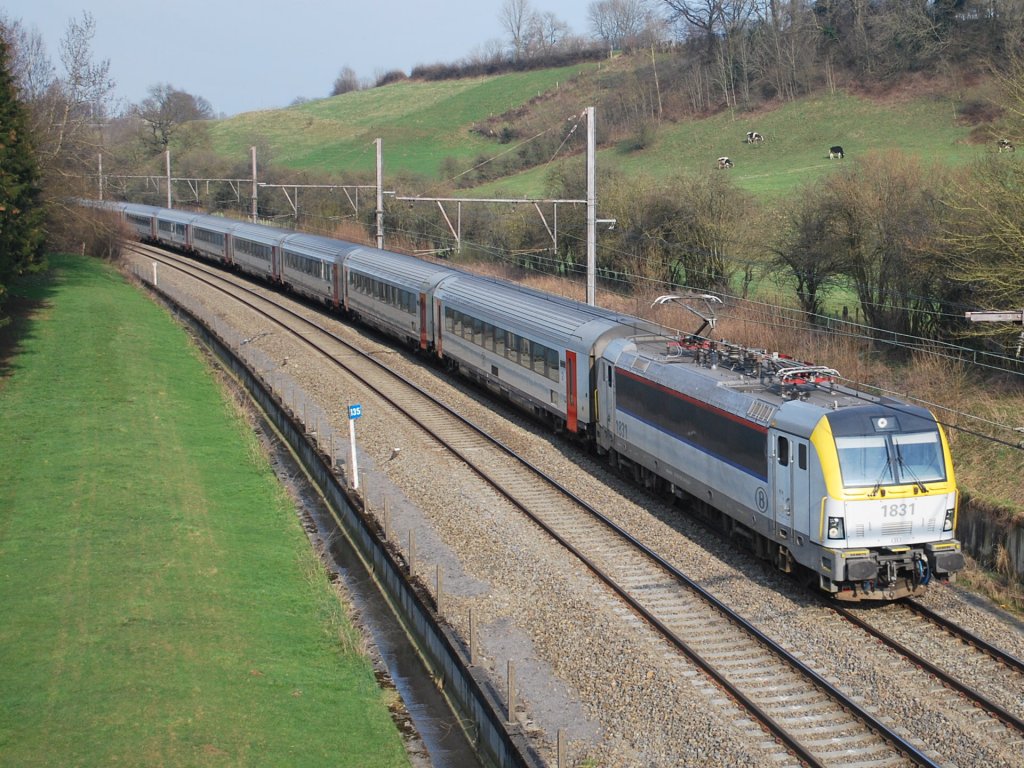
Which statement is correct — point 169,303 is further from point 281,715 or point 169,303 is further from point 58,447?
point 281,715

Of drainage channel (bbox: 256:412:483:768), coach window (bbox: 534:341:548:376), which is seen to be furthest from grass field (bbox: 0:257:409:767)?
coach window (bbox: 534:341:548:376)

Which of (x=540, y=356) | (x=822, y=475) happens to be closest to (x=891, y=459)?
(x=822, y=475)

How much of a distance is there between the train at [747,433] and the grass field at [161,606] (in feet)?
20.7

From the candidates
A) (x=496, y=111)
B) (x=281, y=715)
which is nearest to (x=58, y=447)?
(x=281, y=715)

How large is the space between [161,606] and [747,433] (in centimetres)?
913

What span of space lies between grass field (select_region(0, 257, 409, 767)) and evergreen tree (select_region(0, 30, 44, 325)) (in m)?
5.08

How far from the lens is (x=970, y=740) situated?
11.7m

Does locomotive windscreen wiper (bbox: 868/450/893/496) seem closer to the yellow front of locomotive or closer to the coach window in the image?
the yellow front of locomotive

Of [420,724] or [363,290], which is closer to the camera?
[420,724]

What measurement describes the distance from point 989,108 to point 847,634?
64.8 metres

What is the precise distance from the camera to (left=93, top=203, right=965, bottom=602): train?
14836mm

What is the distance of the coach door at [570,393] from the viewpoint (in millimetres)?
23656

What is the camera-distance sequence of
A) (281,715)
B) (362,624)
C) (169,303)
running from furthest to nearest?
1. (169,303)
2. (362,624)
3. (281,715)

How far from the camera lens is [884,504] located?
14836mm
